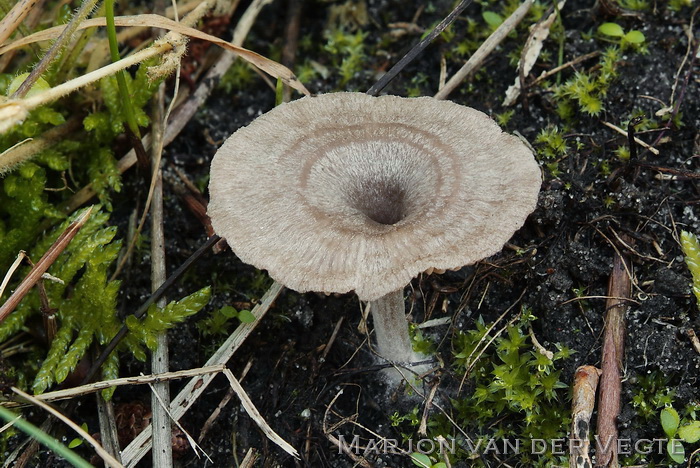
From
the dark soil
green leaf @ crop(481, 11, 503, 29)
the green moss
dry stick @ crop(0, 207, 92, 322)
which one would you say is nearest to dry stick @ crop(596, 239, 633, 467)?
the dark soil

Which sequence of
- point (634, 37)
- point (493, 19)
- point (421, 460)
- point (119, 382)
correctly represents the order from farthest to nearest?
point (493, 19) → point (634, 37) → point (119, 382) → point (421, 460)

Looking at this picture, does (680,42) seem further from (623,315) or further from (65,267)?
(65,267)

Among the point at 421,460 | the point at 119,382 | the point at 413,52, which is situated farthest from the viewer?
the point at 413,52

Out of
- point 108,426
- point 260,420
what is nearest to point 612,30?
point 260,420

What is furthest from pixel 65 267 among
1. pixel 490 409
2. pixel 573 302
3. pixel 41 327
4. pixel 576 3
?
pixel 576 3

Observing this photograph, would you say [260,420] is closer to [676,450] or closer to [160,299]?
[160,299]

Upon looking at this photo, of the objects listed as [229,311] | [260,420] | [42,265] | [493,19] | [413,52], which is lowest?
[260,420]

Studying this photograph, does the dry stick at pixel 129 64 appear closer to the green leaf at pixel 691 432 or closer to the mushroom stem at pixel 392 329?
the mushroom stem at pixel 392 329
